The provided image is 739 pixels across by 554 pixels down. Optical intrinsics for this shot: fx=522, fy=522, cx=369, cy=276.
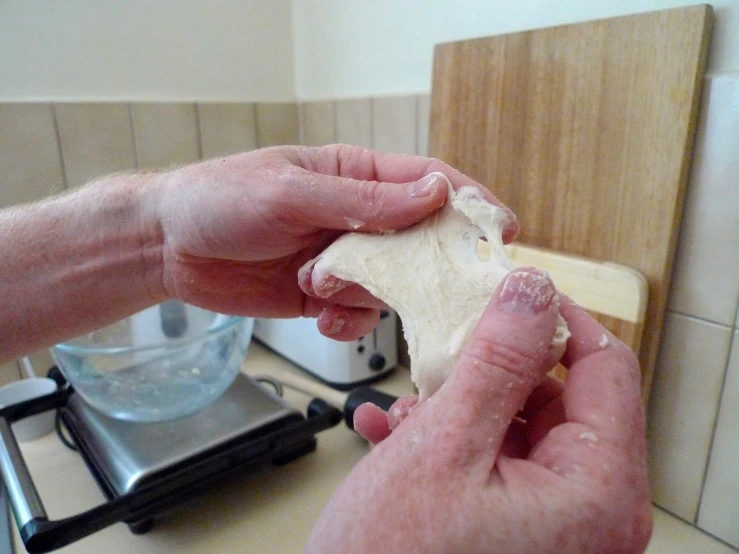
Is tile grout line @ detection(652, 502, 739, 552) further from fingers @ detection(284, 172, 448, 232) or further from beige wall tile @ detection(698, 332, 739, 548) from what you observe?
fingers @ detection(284, 172, 448, 232)

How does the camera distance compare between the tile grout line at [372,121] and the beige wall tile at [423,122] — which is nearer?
the beige wall tile at [423,122]

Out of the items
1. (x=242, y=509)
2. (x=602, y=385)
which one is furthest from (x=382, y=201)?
(x=242, y=509)

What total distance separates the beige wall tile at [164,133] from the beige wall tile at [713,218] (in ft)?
2.95

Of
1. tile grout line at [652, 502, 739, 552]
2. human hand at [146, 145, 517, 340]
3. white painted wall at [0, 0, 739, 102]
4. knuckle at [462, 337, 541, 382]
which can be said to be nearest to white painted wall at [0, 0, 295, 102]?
white painted wall at [0, 0, 739, 102]

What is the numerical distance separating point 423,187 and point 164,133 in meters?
0.77

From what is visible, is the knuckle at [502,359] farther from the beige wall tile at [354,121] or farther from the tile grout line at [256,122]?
the tile grout line at [256,122]

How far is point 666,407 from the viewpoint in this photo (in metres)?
0.64

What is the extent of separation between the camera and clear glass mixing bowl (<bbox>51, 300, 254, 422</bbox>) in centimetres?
74

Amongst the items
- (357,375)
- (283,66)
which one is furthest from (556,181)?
(283,66)

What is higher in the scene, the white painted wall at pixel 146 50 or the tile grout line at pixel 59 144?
the white painted wall at pixel 146 50

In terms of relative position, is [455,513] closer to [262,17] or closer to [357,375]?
[357,375]

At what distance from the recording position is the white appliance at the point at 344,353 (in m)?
0.93

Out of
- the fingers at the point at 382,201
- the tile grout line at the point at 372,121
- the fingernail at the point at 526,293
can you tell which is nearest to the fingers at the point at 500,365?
the fingernail at the point at 526,293

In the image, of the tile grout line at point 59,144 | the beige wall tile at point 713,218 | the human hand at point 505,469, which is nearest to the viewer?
the human hand at point 505,469
